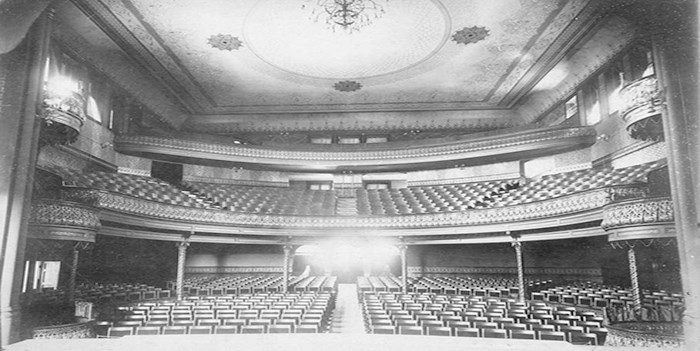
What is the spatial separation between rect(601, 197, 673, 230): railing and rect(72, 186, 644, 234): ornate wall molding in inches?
23.6

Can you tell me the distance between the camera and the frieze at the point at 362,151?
50.1 feet

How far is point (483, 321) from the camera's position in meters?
7.85

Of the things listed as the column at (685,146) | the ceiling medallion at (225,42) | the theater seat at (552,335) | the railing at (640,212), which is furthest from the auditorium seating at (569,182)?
the ceiling medallion at (225,42)

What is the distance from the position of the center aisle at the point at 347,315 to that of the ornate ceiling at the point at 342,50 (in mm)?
7999

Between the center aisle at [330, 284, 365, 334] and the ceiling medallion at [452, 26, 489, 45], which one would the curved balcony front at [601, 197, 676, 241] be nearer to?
the center aisle at [330, 284, 365, 334]

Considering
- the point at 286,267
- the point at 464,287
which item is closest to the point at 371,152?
the point at 286,267

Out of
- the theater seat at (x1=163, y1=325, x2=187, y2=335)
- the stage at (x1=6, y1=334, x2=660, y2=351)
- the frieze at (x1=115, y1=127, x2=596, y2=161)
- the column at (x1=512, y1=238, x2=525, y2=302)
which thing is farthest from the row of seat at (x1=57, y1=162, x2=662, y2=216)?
the stage at (x1=6, y1=334, x2=660, y2=351)

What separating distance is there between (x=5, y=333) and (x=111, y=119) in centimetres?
1058

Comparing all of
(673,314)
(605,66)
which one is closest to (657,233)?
(673,314)

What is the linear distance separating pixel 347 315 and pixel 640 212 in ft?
23.1

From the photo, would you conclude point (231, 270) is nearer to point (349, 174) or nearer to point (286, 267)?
point (286, 267)

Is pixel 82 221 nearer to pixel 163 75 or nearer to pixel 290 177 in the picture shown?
pixel 163 75

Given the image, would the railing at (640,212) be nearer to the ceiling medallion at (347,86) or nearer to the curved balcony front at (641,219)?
the curved balcony front at (641,219)

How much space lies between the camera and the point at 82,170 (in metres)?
12.9
